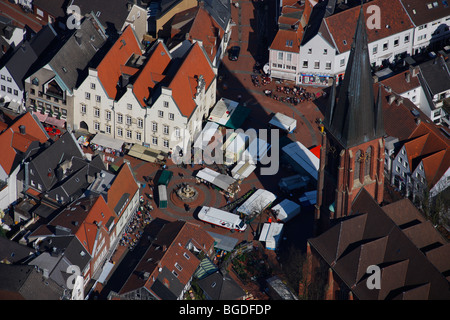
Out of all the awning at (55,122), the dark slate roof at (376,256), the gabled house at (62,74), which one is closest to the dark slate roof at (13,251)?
the awning at (55,122)

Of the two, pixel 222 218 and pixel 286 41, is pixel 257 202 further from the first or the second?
pixel 286 41

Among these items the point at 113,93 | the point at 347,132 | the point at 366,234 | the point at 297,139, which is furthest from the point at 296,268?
the point at 113,93

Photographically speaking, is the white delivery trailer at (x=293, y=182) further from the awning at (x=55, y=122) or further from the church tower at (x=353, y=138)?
the awning at (x=55, y=122)

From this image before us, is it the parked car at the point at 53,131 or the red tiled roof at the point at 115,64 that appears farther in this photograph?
the parked car at the point at 53,131

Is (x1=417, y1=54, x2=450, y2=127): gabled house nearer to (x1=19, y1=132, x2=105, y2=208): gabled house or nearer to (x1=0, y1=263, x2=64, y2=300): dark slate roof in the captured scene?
(x1=19, y1=132, x2=105, y2=208): gabled house

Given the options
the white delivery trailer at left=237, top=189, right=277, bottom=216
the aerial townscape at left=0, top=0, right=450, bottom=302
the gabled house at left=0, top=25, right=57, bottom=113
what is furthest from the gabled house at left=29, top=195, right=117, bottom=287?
the gabled house at left=0, top=25, right=57, bottom=113

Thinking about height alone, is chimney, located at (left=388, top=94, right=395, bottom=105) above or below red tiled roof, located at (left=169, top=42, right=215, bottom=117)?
below

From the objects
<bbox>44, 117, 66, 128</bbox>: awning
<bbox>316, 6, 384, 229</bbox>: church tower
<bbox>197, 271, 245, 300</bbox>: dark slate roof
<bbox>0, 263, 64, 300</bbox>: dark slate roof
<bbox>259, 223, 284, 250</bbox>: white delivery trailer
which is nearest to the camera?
<bbox>316, 6, 384, 229</bbox>: church tower
